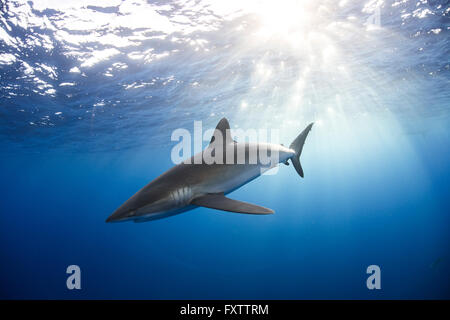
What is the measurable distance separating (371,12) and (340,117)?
877 inches

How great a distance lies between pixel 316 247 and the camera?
41906 millimetres

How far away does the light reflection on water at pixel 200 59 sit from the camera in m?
8.59

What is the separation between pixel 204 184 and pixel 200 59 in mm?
10078

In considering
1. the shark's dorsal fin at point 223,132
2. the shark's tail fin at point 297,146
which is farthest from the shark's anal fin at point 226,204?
the shark's tail fin at point 297,146

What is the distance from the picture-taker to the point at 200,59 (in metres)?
12.0

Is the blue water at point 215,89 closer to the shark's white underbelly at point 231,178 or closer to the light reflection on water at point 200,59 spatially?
the light reflection on water at point 200,59

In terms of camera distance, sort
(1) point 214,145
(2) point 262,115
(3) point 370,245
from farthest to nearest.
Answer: (3) point 370,245, (2) point 262,115, (1) point 214,145

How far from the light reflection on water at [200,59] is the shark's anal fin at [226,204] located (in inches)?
307

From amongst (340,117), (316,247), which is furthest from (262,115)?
(316,247)

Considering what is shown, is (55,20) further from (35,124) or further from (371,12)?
(35,124)

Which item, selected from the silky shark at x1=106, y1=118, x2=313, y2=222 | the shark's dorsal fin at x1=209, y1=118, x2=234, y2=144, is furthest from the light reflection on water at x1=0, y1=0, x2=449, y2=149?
the silky shark at x1=106, y1=118, x2=313, y2=222

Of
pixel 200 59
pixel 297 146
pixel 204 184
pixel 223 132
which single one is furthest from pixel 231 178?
pixel 200 59

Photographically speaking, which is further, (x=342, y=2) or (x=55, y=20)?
(x=342, y=2)

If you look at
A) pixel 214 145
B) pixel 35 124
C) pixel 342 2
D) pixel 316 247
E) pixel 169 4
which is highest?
pixel 342 2
